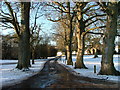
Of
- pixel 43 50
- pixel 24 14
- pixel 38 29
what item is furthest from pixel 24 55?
pixel 43 50

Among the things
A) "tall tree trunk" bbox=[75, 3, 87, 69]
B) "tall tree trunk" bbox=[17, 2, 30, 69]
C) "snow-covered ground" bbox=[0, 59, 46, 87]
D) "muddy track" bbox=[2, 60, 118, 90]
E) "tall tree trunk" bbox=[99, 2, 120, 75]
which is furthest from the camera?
"tall tree trunk" bbox=[75, 3, 87, 69]

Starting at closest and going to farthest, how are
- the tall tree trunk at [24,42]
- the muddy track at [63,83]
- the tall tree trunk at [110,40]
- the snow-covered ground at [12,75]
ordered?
the muddy track at [63,83] → the snow-covered ground at [12,75] → the tall tree trunk at [110,40] → the tall tree trunk at [24,42]

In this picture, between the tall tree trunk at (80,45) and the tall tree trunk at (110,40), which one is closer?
the tall tree trunk at (110,40)

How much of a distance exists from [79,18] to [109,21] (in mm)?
6750

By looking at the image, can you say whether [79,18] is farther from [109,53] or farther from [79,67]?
[109,53]

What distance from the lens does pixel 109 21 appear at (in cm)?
1293

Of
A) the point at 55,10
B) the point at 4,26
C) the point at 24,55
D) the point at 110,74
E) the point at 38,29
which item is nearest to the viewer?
the point at 110,74

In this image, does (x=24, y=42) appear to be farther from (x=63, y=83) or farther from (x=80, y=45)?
(x=63, y=83)

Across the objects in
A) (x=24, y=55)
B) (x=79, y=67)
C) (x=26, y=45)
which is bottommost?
(x=79, y=67)

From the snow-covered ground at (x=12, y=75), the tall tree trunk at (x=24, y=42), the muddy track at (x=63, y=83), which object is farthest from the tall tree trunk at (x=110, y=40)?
the tall tree trunk at (x=24, y=42)

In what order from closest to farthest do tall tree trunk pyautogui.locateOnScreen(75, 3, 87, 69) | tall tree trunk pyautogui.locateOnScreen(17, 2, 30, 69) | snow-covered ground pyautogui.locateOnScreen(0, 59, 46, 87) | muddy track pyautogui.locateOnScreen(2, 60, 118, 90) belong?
1. muddy track pyautogui.locateOnScreen(2, 60, 118, 90)
2. snow-covered ground pyautogui.locateOnScreen(0, 59, 46, 87)
3. tall tree trunk pyautogui.locateOnScreen(17, 2, 30, 69)
4. tall tree trunk pyautogui.locateOnScreen(75, 3, 87, 69)

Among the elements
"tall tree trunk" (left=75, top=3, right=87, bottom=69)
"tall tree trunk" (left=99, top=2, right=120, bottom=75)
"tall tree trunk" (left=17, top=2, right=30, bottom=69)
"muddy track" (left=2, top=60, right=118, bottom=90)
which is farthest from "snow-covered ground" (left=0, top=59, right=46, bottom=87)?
"tall tree trunk" (left=99, top=2, right=120, bottom=75)

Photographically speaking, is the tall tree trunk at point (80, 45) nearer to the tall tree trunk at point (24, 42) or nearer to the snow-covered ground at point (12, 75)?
the snow-covered ground at point (12, 75)

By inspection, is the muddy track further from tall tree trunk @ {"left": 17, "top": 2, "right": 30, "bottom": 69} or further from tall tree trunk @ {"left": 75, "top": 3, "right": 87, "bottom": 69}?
tall tree trunk @ {"left": 75, "top": 3, "right": 87, "bottom": 69}
